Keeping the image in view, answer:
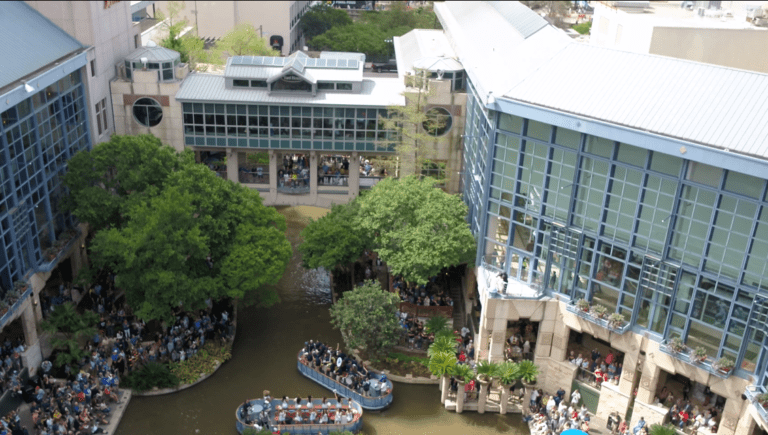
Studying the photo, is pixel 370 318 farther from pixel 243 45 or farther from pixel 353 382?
pixel 243 45

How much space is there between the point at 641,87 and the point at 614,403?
657 inches

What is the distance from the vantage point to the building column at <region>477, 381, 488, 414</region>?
3821 cm

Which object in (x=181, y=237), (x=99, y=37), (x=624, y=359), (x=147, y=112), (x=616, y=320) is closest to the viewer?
(x=616, y=320)

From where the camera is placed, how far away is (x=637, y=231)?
34906 mm

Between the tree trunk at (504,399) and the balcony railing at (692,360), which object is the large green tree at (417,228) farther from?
the balcony railing at (692,360)

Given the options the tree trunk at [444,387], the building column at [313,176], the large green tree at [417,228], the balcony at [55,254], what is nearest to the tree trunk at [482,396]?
the tree trunk at [444,387]

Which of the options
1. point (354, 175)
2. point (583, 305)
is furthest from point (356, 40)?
point (583, 305)

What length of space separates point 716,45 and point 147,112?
136 feet

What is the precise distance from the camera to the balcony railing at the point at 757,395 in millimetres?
30938

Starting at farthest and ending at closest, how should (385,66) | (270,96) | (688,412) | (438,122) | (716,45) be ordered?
(385,66), (270,96), (438,122), (716,45), (688,412)

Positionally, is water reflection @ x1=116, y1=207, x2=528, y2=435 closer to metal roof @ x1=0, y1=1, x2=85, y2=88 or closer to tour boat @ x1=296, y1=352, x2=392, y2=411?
tour boat @ x1=296, y1=352, x2=392, y2=411

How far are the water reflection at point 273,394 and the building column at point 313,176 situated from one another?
15490 millimetres

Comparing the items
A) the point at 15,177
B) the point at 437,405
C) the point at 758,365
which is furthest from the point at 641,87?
the point at 15,177

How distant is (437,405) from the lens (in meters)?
39.2
